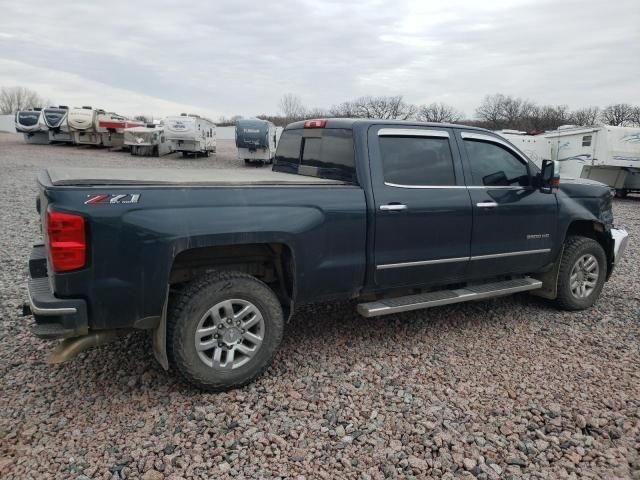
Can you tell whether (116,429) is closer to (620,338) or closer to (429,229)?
(429,229)

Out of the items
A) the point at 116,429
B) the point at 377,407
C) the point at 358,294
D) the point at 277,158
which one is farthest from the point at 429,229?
the point at 116,429

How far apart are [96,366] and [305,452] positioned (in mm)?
1871

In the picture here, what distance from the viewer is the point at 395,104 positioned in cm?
6612

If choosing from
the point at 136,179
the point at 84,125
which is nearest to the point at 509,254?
the point at 136,179

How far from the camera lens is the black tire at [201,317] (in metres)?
3.17

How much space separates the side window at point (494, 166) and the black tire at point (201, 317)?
2251 millimetres

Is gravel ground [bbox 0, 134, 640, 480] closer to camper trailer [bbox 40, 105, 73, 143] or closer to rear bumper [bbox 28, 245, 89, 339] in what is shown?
rear bumper [bbox 28, 245, 89, 339]

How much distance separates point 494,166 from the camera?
4.60 m

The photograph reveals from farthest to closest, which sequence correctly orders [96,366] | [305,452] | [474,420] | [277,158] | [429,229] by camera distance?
1. [277,158]
2. [429,229]
3. [96,366]
4. [474,420]
5. [305,452]

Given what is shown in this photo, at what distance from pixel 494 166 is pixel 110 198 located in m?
3.39

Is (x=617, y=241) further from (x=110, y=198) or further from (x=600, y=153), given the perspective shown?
(x=600, y=153)

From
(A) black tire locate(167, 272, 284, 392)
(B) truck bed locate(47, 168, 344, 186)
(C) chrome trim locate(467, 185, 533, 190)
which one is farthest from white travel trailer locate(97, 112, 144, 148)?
(A) black tire locate(167, 272, 284, 392)

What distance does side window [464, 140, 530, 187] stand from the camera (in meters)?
4.45

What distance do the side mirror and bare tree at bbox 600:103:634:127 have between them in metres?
64.5
